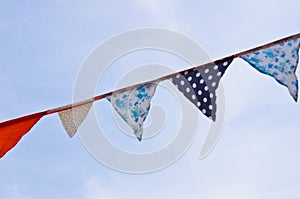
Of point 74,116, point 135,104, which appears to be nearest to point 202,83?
point 135,104

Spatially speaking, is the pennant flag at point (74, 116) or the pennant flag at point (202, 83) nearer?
the pennant flag at point (202, 83)

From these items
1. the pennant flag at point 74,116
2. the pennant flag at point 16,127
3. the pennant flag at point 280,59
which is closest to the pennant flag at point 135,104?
the pennant flag at point 74,116

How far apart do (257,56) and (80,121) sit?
2.10 meters

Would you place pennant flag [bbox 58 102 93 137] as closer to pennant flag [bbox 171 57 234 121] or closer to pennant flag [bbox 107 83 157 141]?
pennant flag [bbox 107 83 157 141]

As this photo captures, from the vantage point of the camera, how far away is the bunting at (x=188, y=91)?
6254mm

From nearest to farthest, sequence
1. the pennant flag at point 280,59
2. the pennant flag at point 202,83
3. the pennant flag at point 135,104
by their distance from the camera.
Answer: the pennant flag at point 280,59 < the pennant flag at point 202,83 < the pennant flag at point 135,104

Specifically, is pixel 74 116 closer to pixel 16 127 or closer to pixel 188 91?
pixel 16 127

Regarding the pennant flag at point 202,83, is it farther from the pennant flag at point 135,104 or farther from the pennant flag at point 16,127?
the pennant flag at point 16,127

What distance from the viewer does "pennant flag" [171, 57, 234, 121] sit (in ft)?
20.9

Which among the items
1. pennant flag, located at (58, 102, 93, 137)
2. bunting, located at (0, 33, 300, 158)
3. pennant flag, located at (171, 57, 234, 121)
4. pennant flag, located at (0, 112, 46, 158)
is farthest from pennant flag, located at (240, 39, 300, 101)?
pennant flag, located at (0, 112, 46, 158)

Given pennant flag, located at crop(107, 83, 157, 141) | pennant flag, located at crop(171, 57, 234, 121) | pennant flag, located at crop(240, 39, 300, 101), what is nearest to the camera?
pennant flag, located at crop(240, 39, 300, 101)

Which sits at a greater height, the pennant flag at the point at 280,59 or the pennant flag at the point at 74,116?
the pennant flag at the point at 74,116

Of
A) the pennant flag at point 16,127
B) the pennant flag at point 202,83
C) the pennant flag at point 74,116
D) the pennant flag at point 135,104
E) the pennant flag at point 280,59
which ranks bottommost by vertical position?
the pennant flag at point 280,59

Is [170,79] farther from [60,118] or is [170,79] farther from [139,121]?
[60,118]
